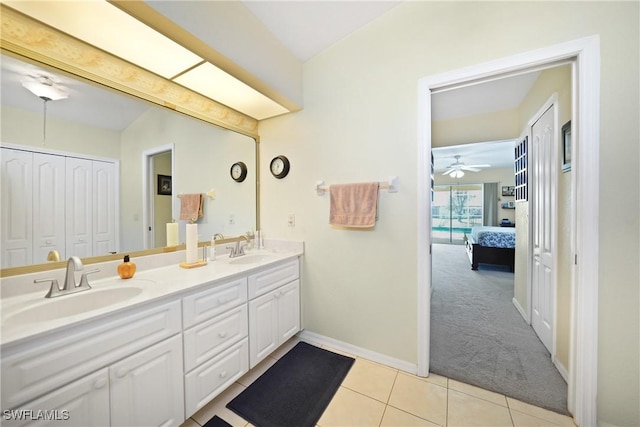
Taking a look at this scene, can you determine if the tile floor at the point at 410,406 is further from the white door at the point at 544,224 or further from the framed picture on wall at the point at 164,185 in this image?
the framed picture on wall at the point at 164,185

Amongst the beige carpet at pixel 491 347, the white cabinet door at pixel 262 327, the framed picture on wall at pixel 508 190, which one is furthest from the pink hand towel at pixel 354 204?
the framed picture on wall at pixel 508 190

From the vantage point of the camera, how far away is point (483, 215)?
777 centimetres

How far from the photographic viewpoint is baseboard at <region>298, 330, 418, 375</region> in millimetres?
1813

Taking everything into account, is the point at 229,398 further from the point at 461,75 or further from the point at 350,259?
the point at 461,75

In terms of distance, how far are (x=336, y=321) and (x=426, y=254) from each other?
1018 mm

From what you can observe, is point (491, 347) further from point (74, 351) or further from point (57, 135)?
point (57, 135)

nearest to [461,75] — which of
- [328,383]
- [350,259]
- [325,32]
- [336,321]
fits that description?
[325,32]

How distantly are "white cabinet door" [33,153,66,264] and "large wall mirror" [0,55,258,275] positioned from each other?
0.05 m

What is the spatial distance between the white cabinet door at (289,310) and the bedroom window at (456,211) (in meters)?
7.38

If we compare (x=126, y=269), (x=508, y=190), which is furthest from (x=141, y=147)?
(x=508, y=190)

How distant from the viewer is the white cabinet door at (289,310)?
1.99 m

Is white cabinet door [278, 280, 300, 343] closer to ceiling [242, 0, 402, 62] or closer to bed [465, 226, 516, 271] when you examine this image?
ceiling [242, 0, 402, 62]

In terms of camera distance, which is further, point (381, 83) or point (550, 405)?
point (381, 83)

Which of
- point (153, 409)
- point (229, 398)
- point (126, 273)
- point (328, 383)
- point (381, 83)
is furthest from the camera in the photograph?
point (381, 83)
